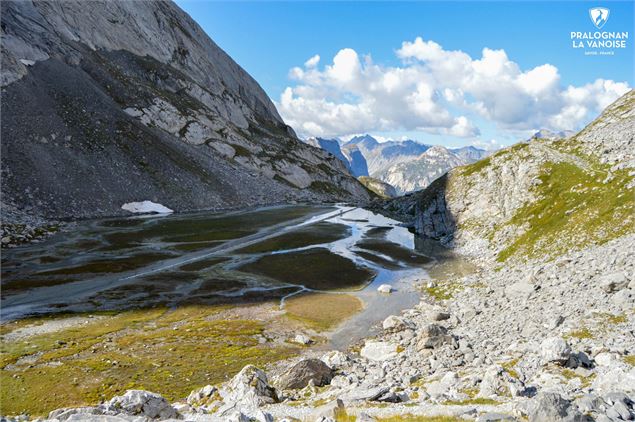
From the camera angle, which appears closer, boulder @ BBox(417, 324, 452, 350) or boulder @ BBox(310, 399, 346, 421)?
boulder @ BBox(310, 399, 346, 421)

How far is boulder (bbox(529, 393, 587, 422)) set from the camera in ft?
46.4

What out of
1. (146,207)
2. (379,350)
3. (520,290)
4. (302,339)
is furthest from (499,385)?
(146,207)

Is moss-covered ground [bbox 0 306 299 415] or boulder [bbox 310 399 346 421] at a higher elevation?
boulder [bbox 310 399 346 421]

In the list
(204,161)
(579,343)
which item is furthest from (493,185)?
(204,161)

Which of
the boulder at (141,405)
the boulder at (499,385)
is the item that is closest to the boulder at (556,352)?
the boulder at (499,385)

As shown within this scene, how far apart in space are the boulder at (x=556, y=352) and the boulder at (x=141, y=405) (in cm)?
1968

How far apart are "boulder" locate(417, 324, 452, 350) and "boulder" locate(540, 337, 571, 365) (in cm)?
999

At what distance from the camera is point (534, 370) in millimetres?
21625

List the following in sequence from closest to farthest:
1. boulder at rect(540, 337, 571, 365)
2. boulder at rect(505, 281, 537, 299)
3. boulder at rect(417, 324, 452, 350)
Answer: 1. boulder at rect(540, 337, 571, 365)
2. boulder at rect(417, 324, 452, 350)
3. boulder at rect(505, 281, 537, 299)

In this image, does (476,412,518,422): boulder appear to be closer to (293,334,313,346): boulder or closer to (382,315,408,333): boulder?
(382,315,408,333): boulder

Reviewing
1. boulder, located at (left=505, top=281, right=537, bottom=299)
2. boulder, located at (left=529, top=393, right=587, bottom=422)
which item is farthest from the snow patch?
boulder, located at (left=529, top=393, right=587, bottom=422)

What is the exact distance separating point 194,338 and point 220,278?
861 inches

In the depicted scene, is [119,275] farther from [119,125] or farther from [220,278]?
[119,125]

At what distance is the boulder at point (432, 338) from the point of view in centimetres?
3130
